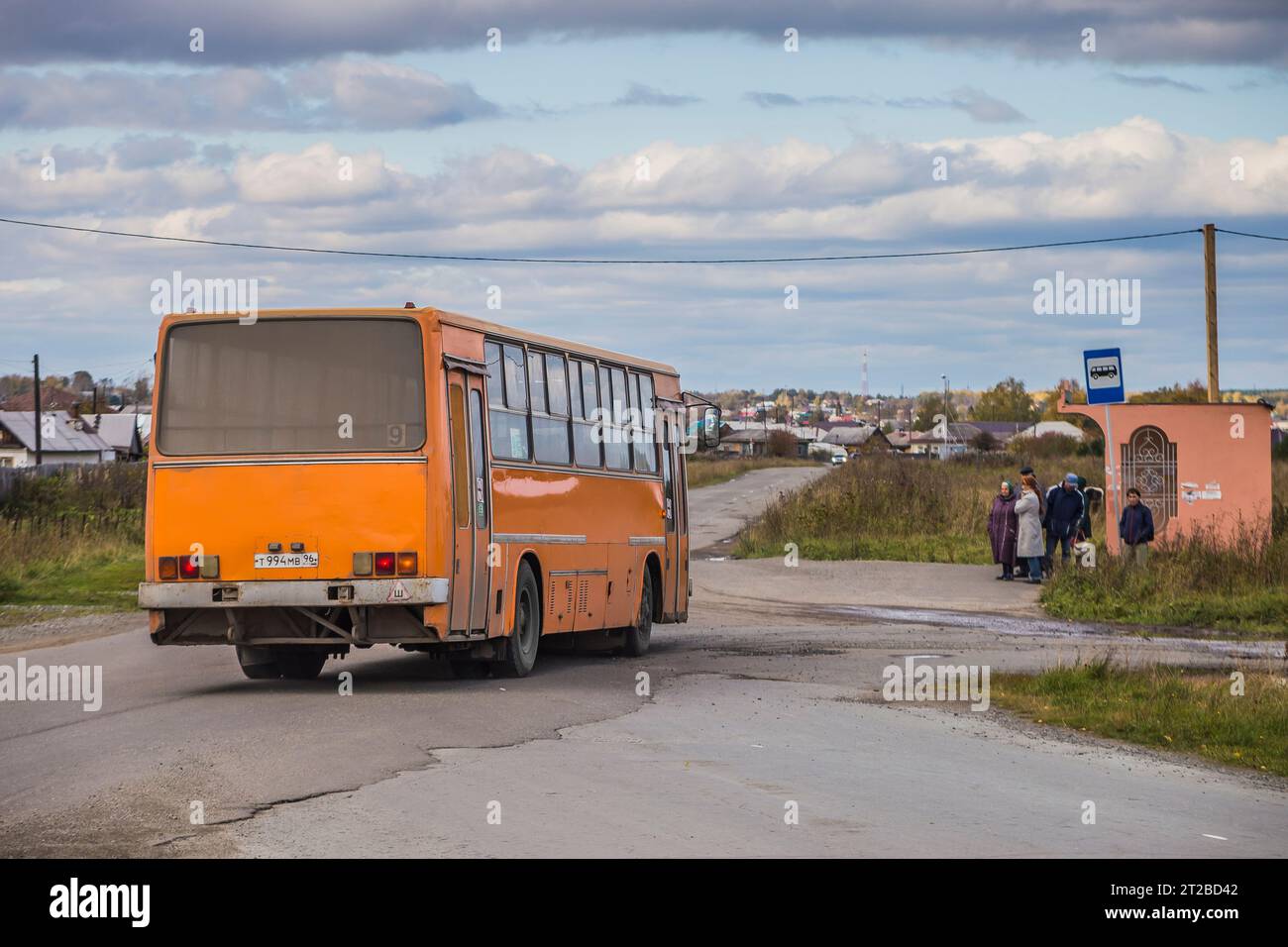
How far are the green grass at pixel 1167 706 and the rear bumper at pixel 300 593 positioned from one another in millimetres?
5176

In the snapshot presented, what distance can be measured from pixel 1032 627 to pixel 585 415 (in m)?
8.62

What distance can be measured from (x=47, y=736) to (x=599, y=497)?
7603 millimetres

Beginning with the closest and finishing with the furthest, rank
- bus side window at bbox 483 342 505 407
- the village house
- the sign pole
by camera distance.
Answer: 1. bus side window at bbox 483 342 505 407
2. the sign pole
3. the village house

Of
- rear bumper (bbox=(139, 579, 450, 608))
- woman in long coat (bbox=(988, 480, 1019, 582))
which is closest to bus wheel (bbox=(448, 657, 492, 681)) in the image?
rear bumper (bbox=(139, 579, 450, 608))

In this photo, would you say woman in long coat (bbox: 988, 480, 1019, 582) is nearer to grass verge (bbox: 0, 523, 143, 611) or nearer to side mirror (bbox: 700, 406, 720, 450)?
side mirror (bbox: 700, 406, 720, 450)

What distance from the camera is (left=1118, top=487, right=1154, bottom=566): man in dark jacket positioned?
27.3 meters

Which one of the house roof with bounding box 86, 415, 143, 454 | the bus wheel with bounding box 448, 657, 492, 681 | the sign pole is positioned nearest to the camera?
the bus wheel with bounding box 448, 657, 492, 681

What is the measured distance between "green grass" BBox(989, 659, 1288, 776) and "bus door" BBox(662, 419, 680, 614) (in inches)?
203

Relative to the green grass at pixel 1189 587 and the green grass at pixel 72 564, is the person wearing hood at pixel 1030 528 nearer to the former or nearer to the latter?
the green grass at pixel 1189 587

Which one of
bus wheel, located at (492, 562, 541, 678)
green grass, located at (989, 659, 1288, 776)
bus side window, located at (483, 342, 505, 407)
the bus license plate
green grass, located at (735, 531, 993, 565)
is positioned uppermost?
bus side window, located at (483, 342, 505, 407)

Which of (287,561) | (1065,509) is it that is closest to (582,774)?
(287,561)

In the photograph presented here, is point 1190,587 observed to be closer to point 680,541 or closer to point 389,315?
point 680,541

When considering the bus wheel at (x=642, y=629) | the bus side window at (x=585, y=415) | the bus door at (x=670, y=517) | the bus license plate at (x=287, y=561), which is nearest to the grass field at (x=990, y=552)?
the bus door at (x=670, y=517)
